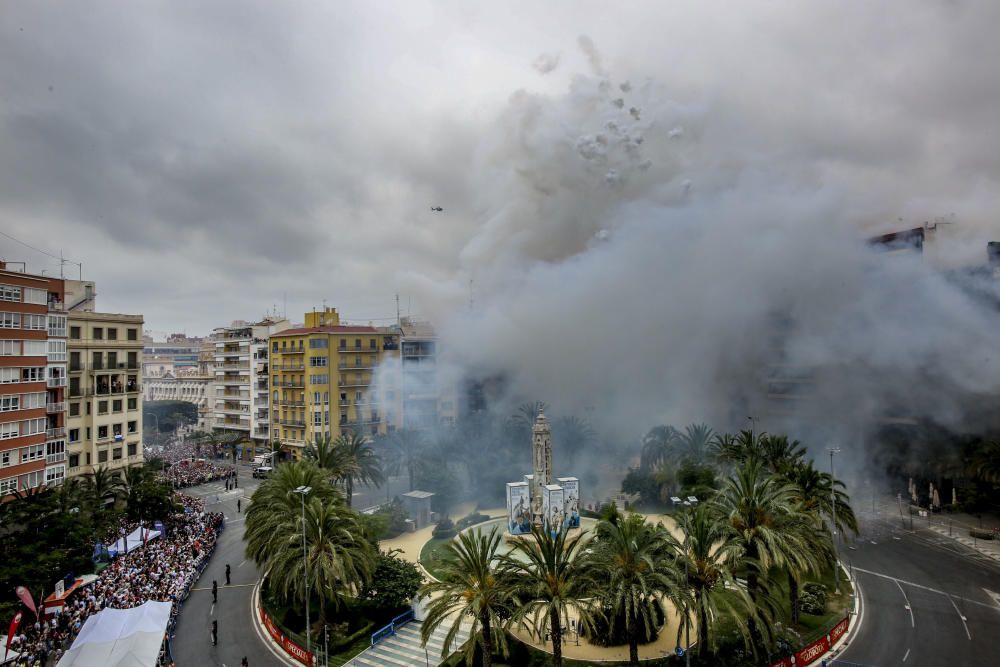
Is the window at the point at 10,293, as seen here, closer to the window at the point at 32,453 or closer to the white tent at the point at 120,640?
the window at the point at 32,453

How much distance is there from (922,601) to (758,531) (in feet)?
54.3

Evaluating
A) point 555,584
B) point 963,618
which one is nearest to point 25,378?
point 555,584

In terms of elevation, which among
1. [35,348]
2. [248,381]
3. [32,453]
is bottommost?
[32,453]

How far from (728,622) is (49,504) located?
39.1 meters

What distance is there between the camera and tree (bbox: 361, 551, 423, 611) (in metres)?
31.9

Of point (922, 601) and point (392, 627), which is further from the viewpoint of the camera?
point (922, 601)

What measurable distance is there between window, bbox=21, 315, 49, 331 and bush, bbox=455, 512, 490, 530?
35.9 m

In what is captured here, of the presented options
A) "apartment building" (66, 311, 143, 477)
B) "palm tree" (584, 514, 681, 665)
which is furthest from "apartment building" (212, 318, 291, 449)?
"palm tree" (584, 514, 681, 665)

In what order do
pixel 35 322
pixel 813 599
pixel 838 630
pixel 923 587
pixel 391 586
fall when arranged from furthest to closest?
pixel 35 322, pixel 923 587, pixel 813 599, pixel 391 586, pixel 838 630

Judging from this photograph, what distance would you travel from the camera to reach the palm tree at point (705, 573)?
77.8ft

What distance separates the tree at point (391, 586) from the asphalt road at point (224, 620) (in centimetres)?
561

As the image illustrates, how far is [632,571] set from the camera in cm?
2455

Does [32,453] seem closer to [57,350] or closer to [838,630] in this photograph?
[57,350]

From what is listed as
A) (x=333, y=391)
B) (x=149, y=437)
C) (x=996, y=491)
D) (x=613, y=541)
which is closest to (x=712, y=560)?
(x=613, y=541)
